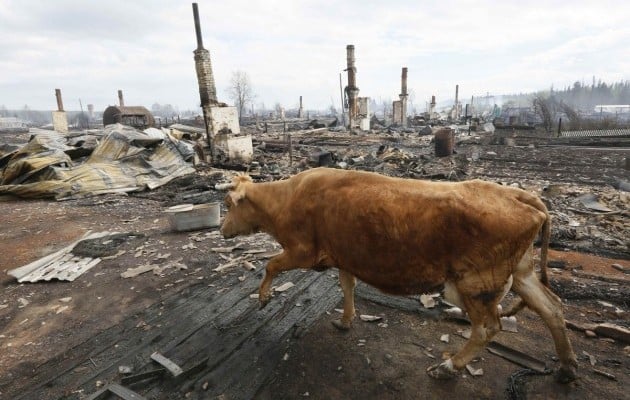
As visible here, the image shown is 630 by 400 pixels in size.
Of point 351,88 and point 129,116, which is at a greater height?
point 351,88

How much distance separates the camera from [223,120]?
15.7m

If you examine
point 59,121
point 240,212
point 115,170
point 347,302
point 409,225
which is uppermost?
point 59,121

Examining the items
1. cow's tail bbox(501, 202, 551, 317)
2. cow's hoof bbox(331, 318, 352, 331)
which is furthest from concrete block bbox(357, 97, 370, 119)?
cow's tail bbox(501, 202, 551, 317)

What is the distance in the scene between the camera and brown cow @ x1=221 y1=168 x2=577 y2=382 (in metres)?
2.86

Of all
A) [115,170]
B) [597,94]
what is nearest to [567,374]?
[115,170]

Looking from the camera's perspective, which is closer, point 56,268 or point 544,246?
point 544,246

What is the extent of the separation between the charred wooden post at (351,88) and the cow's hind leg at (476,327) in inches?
1184

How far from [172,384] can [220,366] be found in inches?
18.6

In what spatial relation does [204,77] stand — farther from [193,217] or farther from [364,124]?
[364,124]

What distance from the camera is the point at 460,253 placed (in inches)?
116

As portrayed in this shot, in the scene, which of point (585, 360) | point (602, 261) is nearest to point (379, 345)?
point (585, 360)

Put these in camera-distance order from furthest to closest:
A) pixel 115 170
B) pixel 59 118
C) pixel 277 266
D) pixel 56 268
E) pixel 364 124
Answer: pixel 59 118 → pixel 364 124 → pixel 115 170 → pixel 56 268 → pixel 277 266

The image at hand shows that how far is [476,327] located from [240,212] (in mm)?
2966

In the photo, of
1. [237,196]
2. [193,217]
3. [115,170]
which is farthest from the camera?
[115,170]
